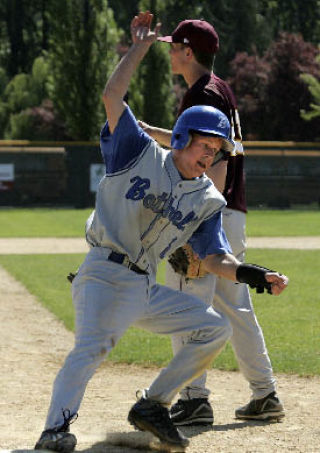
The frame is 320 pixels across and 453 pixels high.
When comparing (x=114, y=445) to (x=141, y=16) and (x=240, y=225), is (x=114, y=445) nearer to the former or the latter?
(x=240, y=225)

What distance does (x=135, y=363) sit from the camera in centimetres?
742

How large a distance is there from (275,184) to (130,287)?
26.5 meters

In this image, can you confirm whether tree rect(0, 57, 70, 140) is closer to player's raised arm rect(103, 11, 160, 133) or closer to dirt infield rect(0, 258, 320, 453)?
dirt infield rect(0, 258, 320, 453)

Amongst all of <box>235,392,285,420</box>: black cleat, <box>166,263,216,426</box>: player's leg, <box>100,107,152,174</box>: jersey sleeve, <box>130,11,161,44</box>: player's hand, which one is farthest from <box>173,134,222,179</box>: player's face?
<box>235,392,285,420</box>: black cleat

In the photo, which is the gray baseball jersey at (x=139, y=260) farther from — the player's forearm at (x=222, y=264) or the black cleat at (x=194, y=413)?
the black cleat at (x=194, y=413)

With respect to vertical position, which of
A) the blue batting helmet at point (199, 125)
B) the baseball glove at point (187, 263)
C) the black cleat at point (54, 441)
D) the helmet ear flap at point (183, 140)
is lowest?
the black cleat at point (54, 441)

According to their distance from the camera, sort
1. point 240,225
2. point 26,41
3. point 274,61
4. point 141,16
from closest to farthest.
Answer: point 141,16
point 240,225
point 274,61
point 26,41

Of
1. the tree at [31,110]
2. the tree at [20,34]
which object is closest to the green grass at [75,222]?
the tree at [31,110]

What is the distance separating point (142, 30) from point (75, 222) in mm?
19340

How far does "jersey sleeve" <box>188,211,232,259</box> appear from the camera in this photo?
4891 mm

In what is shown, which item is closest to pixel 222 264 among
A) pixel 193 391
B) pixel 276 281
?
pixel 276 281

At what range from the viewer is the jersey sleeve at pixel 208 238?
16.0ft

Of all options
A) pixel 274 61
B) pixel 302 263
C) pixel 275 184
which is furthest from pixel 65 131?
pixel 302 263

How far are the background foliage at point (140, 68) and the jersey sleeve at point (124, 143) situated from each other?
31.1 m
